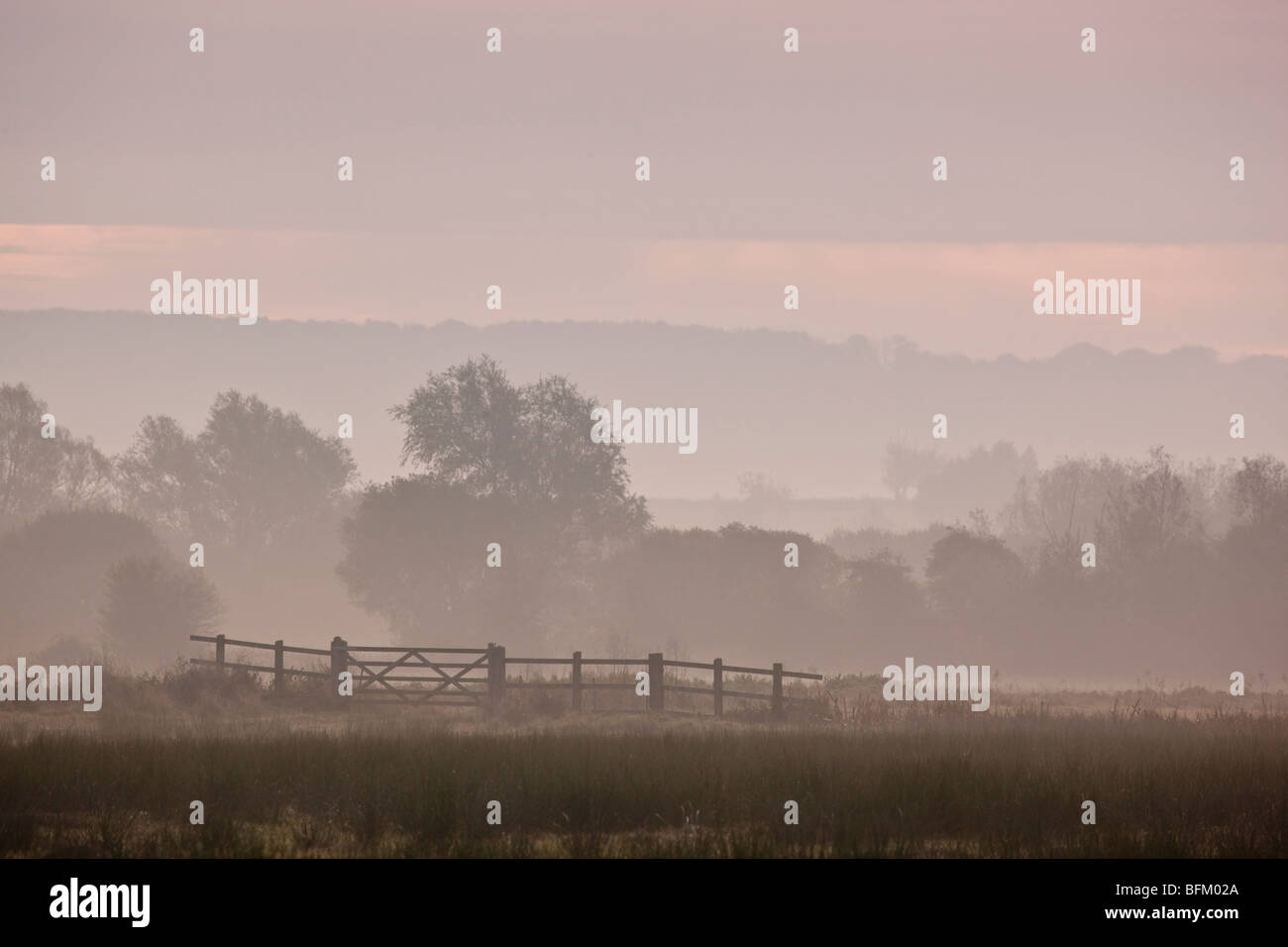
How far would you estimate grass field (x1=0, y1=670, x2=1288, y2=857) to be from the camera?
1612cm

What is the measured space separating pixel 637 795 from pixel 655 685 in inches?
604

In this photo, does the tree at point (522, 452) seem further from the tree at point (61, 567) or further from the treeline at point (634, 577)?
the tree at point (61, 567)

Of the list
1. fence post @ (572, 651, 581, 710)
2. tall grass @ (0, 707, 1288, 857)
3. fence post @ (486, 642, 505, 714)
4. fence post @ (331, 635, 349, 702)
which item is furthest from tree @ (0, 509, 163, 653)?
tall grass @ (0, 707, 1288, 857)

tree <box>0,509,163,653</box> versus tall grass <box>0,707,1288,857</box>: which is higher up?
tree <box>0,509,163,653</box>

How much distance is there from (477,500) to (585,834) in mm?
50479

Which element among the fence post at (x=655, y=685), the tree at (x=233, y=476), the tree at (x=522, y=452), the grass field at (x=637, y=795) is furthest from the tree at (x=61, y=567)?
the grass field at (x=637, y=795)

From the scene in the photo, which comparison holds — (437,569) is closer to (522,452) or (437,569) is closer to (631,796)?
(522,452)

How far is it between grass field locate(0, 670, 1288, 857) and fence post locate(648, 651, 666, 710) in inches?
357

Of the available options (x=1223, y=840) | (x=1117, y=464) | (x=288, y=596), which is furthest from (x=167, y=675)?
(x=1117, y=464)

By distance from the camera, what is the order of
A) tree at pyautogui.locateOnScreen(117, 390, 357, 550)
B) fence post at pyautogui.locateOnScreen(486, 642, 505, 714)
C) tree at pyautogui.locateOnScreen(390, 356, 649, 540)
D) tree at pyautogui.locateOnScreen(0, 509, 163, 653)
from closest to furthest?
fence post at pyautogui.locateOnScreen(486, 642, 505, 714)
tree at pyautogui.locateOnScreen(0, 509, 163, 653)
tree at pyautogui.locateOnScreen(390, 356, 649, 540)
tree at pyautogui.locateOnScreen(117, 390, 357, 550)

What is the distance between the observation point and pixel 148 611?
57562 millimetres

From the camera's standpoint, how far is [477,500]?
66688 mm

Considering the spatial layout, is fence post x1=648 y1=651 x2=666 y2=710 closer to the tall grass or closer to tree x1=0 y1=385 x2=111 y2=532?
the tall grass
